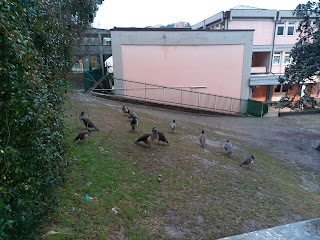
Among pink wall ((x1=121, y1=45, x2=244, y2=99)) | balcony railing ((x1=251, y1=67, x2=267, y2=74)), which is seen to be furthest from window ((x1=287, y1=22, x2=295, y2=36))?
pink wall ((x1=121, y1=45, x2=244, y2=99))

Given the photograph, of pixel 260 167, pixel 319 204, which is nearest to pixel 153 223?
pixel 319 204

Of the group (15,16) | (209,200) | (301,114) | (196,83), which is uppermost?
(15,16)

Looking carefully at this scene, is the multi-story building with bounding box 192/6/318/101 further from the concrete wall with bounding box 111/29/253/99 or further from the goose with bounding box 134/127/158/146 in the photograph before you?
the goose with bounding box 134/127/158/146

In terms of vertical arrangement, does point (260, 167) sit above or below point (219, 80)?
below

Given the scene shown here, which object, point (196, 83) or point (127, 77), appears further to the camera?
point (196, 83)

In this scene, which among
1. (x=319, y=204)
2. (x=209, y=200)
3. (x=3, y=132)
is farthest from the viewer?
(x=319, y=204)

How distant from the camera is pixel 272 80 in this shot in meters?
24.8

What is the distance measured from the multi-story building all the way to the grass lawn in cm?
1991

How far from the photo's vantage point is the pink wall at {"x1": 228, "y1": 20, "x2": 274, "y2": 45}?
85.5 feet

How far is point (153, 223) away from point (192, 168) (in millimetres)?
2830

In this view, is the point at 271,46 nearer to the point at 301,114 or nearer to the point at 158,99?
the point at 301,114

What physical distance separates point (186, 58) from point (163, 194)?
15691mm

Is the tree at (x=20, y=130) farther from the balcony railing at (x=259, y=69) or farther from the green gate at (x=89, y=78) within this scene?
the balcony railing at (x=259, y=69)

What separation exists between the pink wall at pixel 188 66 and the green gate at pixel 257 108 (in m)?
1.65
